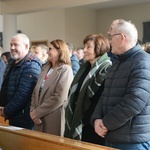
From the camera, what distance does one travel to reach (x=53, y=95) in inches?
115

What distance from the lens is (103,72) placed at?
2549 mm

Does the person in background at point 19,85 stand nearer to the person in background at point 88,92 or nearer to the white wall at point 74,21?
the person in background at point 88,92

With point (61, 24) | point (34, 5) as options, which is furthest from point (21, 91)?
point (61, 24)

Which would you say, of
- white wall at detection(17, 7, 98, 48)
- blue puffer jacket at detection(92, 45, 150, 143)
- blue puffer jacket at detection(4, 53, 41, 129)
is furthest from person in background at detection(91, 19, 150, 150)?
white wall at detection(17, 7, 98, 48)

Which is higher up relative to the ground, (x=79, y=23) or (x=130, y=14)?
(x=130, y=14)

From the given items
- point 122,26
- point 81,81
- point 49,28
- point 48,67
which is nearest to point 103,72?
point 81,81

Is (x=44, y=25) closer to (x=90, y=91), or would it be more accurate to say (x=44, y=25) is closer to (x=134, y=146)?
(x=90, y=91)

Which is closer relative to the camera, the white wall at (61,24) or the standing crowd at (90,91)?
the standing crowd at (90,91)

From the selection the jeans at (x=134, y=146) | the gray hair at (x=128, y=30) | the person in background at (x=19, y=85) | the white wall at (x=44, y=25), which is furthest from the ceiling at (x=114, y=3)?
the jeans at (x=134, y=146)

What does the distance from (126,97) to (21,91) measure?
133 cm

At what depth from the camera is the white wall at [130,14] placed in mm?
10086

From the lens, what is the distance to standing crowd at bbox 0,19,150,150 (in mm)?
1978

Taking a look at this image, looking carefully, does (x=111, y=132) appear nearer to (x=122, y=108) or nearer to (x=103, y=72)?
(x=122, y=108)

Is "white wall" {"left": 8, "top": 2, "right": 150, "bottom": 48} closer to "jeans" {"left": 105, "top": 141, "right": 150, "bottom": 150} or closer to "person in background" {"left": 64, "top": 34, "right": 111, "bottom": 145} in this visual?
"person in background" {"left": 64, "top": 34, "right": 111, "bottom": 145}
